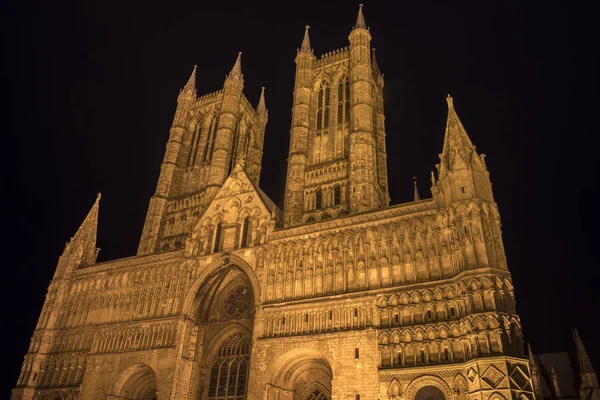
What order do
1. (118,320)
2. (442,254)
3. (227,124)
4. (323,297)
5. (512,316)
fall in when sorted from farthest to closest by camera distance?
(227,124)
(118,320)
(323,297)
(442,254)
(512,316)

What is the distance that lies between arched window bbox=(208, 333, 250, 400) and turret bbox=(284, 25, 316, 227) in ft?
34.2

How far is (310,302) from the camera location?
25.3 metres

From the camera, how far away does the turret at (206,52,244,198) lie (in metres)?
46.0

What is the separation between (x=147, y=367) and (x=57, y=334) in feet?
29.3

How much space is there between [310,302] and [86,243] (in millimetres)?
21417

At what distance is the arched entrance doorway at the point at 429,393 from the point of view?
20844 millimetres

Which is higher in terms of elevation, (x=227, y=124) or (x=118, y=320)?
(x=227, y=124)

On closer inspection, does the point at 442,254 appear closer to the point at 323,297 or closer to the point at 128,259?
the point at 323,297

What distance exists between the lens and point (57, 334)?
32.8m

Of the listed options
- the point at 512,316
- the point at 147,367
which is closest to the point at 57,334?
the point at 147,367

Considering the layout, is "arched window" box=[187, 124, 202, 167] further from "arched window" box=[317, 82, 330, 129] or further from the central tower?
"arched window" box=[317, 82, 330, 129]

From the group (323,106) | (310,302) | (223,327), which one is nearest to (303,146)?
(323,106)

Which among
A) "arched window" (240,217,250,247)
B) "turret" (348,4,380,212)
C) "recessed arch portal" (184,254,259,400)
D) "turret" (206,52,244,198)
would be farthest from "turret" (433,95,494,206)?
"turret" (206,52,244,198)

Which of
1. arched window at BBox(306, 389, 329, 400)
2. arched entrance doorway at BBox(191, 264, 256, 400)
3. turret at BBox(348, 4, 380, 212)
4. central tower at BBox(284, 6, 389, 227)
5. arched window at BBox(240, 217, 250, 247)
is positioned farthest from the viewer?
central tower at BBox(284, 6, 389, 227)
